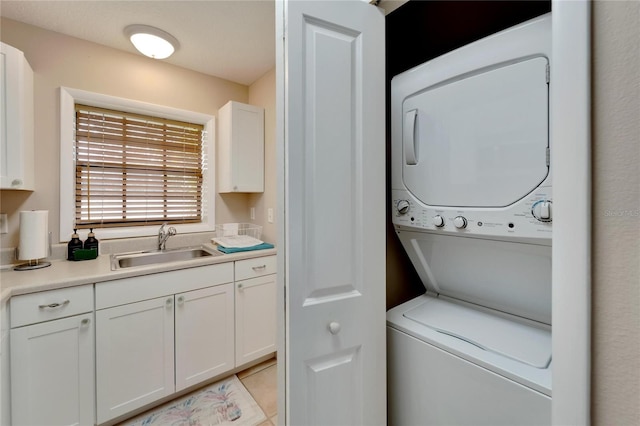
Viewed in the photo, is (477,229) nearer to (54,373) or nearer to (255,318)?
(255,318)

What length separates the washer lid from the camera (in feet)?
2.60

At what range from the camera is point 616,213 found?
0.43 meters

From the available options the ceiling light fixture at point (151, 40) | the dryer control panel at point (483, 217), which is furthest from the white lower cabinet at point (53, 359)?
the dryer control panel at point (483, 217)

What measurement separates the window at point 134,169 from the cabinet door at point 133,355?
90 cm

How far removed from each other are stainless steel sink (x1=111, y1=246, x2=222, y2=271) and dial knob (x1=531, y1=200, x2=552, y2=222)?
1.98 m

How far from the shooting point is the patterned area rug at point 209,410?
1.66 metres

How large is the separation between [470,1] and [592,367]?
1.41 metres

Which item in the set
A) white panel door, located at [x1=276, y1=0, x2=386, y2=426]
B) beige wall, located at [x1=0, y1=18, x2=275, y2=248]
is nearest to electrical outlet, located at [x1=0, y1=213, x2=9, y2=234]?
beige wall, located at [x1=0, y1=18, x2=275, y2=248]

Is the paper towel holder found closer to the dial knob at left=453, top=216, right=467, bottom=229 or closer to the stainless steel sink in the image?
the stainless steel sink

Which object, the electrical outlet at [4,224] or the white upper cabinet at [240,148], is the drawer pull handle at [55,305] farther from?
the white upper cabinet at [240,148]

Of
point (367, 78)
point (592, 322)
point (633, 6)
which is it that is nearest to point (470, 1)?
point (367, 78)

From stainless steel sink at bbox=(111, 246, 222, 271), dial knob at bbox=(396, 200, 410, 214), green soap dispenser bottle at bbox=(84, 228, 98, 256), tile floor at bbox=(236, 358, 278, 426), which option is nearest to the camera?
dial knob at bbox=(396, 200, 410, 214)

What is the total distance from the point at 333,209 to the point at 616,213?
624mm

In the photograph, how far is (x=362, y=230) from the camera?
930mm
